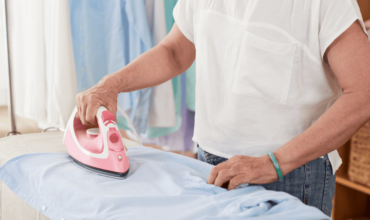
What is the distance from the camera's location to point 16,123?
1.33 m

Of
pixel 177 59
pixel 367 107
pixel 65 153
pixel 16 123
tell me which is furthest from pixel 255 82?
pixel 16 123

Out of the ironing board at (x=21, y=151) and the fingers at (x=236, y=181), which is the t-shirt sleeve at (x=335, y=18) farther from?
the ironing board at (x=21, y=151)

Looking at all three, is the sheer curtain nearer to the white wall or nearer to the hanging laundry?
the white wall

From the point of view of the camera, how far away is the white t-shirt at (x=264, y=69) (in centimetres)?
65

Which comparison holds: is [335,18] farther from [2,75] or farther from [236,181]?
[2,75]

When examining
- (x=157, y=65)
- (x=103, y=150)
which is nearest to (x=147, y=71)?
(x=157, y=65)

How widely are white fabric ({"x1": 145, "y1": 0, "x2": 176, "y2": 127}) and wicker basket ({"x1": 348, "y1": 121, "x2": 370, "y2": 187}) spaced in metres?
0.86

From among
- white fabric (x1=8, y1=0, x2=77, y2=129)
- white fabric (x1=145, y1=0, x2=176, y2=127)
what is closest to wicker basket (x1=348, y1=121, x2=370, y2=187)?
white fabric (x1=145, y1=0, x2=176, y2=127)

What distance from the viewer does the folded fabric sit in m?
0.49

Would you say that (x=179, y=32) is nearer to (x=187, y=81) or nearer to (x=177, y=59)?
(x=177, y=59)

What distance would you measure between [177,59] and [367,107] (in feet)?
1.88

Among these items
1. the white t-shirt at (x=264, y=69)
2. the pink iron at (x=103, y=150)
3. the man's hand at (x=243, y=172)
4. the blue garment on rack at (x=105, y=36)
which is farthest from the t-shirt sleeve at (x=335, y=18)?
the blue garment on rack at (x=105, y=36)

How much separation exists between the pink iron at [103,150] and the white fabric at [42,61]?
467 mm

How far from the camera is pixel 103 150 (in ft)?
2.37
